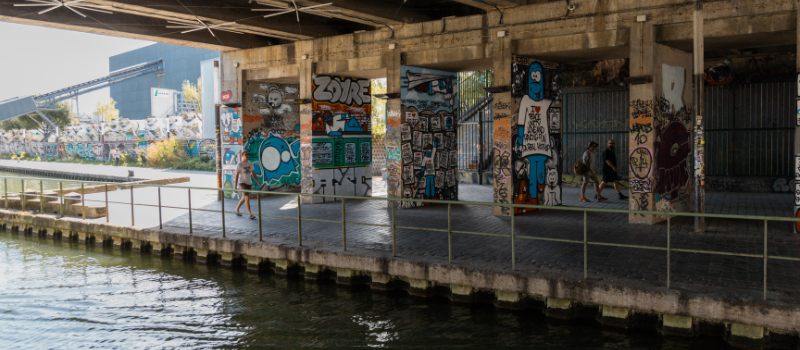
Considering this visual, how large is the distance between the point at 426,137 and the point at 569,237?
544 centimetres

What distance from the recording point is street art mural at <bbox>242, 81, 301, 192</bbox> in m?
16.7

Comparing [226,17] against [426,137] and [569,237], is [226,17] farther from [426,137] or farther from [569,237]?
[569,237]

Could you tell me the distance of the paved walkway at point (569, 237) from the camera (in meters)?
6.93

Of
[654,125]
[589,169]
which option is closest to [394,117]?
[589,169]

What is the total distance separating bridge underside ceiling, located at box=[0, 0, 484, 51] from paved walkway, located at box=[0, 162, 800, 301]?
4.50m

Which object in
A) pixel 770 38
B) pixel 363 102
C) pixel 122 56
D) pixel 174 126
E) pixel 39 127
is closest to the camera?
pixel 770 38

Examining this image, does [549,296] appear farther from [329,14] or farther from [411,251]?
[329,14]

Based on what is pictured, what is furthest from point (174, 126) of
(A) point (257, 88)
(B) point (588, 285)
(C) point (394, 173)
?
(B) point (588, 285)

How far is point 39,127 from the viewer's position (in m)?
61.8

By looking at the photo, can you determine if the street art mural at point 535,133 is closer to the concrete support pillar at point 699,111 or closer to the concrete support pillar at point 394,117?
the concrete support pillar at point 394,117

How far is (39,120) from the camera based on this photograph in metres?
62.9

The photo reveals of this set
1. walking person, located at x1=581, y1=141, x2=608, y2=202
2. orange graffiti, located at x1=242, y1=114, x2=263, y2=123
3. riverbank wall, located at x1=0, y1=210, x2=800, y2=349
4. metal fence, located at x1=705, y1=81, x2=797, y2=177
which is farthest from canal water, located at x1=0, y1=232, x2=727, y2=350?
metal fence, located at x1=705, y1=81, x2=797, y2=177

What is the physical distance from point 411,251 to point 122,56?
82.2m

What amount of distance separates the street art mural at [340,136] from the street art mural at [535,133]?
18.8ft
